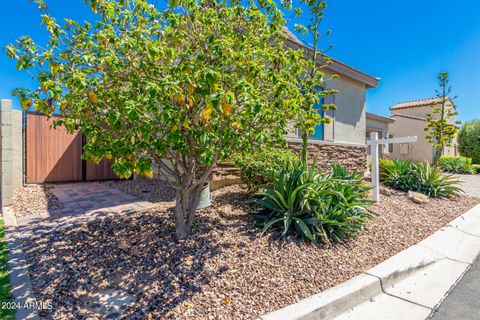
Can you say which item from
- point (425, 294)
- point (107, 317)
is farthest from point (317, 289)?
point (107, 317)

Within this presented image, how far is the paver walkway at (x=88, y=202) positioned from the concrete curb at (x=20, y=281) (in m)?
0.82

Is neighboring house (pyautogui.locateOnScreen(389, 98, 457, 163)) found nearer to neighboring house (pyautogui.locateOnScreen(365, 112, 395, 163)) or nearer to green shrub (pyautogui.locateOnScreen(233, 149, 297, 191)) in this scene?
neighboring house (pyautogui.locateOnScreen(365, 112, 395, 163))

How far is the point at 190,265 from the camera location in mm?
2926

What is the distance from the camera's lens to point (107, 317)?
222 cm

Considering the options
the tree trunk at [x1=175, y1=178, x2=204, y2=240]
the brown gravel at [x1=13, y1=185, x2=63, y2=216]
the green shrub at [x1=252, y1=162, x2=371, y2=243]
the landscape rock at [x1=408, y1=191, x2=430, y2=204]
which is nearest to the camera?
the tree trunk at [x1=175, y1=178, x2=204, y2=240]

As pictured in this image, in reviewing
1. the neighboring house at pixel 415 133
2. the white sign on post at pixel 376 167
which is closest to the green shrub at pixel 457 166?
the neighboring house at pixel 415 133

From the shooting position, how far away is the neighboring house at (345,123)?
9227 millimetres

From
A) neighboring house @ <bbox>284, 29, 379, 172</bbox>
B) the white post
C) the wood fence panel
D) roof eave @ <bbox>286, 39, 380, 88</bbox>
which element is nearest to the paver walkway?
the wood fence panel

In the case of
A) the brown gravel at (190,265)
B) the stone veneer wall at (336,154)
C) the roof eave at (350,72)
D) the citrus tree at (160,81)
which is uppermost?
the roof eave at (350,72)

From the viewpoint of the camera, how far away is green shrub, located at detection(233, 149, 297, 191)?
4984mm

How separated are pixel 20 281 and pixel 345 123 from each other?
35.5 ft

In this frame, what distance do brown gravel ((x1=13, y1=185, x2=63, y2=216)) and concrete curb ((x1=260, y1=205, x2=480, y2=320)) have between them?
5.04 metres

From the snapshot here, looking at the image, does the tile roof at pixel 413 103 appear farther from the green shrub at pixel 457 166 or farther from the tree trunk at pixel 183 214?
the tree trunk at pixel 183 214

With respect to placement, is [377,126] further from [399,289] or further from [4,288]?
[4,288]
